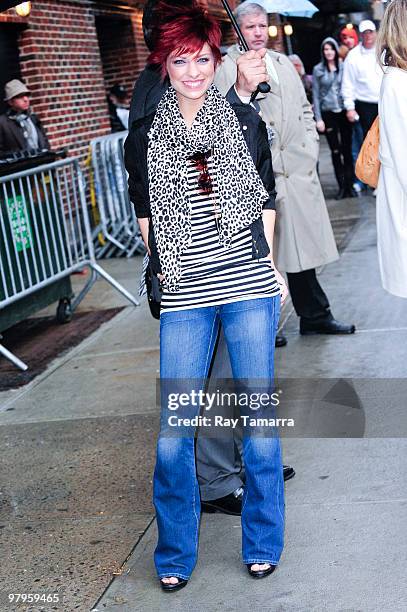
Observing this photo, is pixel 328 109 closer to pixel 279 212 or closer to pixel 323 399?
pixel 279 212

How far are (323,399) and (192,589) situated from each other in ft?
6.73

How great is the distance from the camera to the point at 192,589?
12.1ft

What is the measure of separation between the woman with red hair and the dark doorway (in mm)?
7773

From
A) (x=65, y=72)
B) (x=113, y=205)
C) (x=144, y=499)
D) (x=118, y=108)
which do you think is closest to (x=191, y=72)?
(x=144, y=499)

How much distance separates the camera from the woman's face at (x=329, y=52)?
1346 cm

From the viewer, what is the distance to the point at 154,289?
3883 mm

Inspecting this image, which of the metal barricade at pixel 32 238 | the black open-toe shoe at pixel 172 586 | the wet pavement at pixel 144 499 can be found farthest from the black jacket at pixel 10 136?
the black open-toe shoe at pixel 172 586

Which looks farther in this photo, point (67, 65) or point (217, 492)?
point (67, 65)

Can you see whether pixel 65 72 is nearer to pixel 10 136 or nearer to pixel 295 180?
pixel 10 136

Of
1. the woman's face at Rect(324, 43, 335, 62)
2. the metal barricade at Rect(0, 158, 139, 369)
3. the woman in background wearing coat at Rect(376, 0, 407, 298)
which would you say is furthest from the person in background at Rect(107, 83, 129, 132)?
the woman in background wearing coat at Rect(376, 0, 407, 298)

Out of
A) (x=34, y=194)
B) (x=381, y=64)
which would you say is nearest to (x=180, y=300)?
(x=381, y=64)

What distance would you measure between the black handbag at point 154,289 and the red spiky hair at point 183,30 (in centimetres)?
77

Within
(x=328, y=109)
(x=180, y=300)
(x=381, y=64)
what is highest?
(x=381, y=64)

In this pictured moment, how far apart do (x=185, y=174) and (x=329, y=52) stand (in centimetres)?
1044
